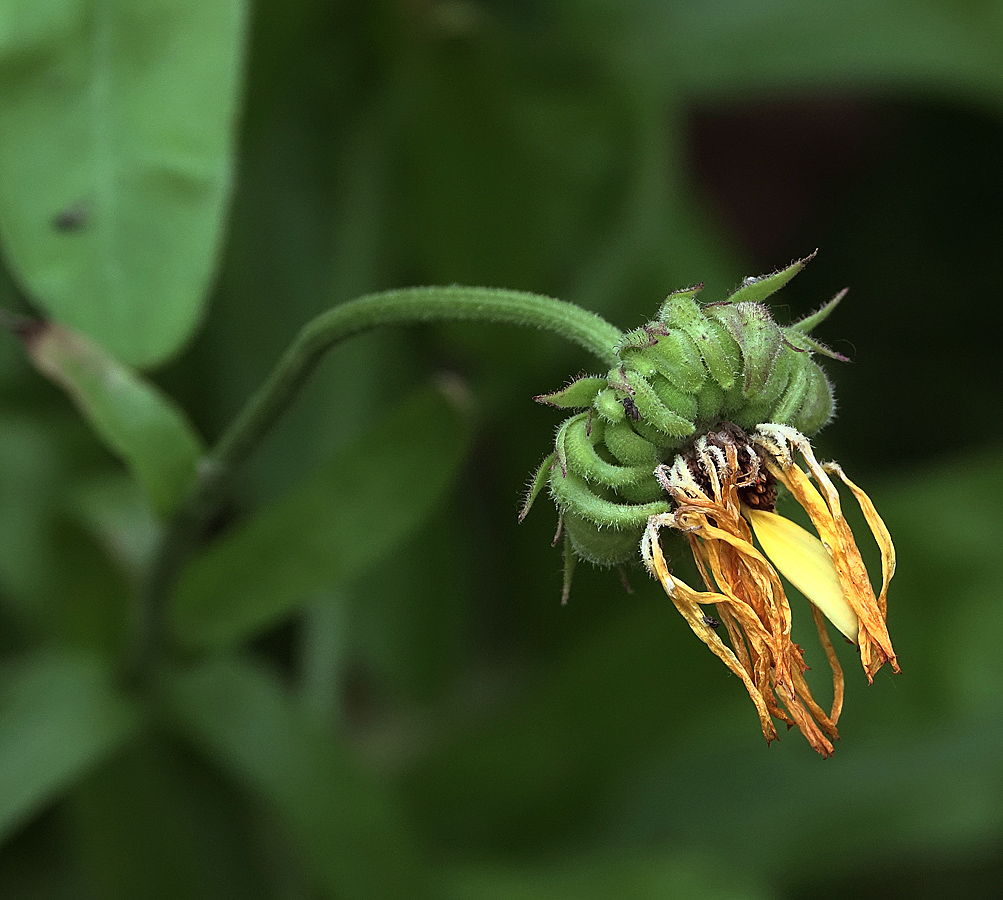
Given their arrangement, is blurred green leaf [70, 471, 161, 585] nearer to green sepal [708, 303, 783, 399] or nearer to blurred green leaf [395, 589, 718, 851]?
blurred green leaf [395, 589, 718, 851]

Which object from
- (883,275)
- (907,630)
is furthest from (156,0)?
(883,275)

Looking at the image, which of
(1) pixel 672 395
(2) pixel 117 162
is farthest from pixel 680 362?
(2) pixel 117 162

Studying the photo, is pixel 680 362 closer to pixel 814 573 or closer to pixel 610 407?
pixel 610 407

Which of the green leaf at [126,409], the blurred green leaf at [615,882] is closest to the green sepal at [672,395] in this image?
the green leaf at [126,409]

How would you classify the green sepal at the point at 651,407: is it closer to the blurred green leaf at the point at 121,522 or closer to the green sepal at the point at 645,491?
the green sepal at the point at 645,491

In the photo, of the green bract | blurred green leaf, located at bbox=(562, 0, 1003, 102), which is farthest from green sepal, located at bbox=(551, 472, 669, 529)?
blurred green leaf, located at bbox=(562, 0, 1003, 102)

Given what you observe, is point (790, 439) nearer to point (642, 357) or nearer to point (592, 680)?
point (642, 357)
